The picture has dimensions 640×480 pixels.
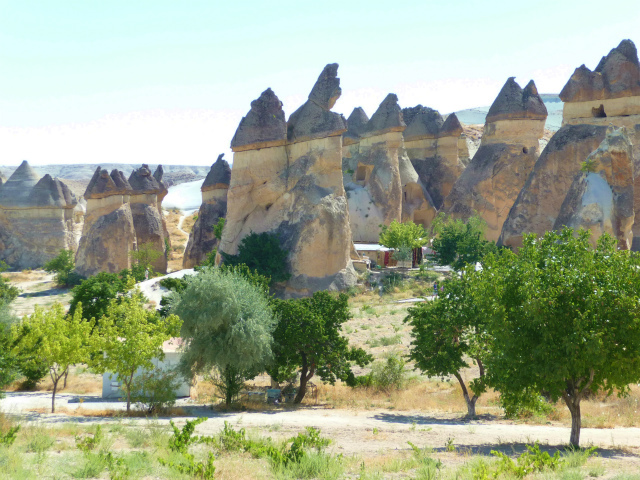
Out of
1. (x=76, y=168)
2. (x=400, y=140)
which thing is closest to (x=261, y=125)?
(x=400, y=140)

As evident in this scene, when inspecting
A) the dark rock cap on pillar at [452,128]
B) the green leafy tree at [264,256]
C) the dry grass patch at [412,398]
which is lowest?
the dry grass patch at [412,398]

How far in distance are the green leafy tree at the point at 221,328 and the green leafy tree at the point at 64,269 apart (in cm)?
2220

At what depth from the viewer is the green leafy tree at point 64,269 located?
121 ft

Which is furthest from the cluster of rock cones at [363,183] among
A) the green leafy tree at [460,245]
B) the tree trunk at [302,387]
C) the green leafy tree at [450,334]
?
the tree trunk at [302,387]

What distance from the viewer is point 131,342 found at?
14461 mm

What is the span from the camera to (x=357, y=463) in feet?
30.7

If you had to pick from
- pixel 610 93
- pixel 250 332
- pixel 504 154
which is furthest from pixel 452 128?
pixel 250 332

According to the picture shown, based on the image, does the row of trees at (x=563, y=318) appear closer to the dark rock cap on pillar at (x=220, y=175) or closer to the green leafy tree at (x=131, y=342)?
the green leafy tree at (x=131, y=342)

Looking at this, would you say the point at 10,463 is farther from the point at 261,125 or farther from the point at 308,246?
the point at 261,125

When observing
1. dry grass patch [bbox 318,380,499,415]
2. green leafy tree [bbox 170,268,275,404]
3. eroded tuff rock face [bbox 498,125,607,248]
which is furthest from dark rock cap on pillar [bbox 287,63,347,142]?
green leafy tree [bbox 170,268,275,404]

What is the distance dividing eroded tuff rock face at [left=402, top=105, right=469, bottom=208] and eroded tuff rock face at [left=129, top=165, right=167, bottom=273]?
54.3ft

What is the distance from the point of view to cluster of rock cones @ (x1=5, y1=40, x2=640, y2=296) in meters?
28.4

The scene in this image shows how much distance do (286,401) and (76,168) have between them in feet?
528

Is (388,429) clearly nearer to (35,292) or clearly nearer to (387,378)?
(387,378)
